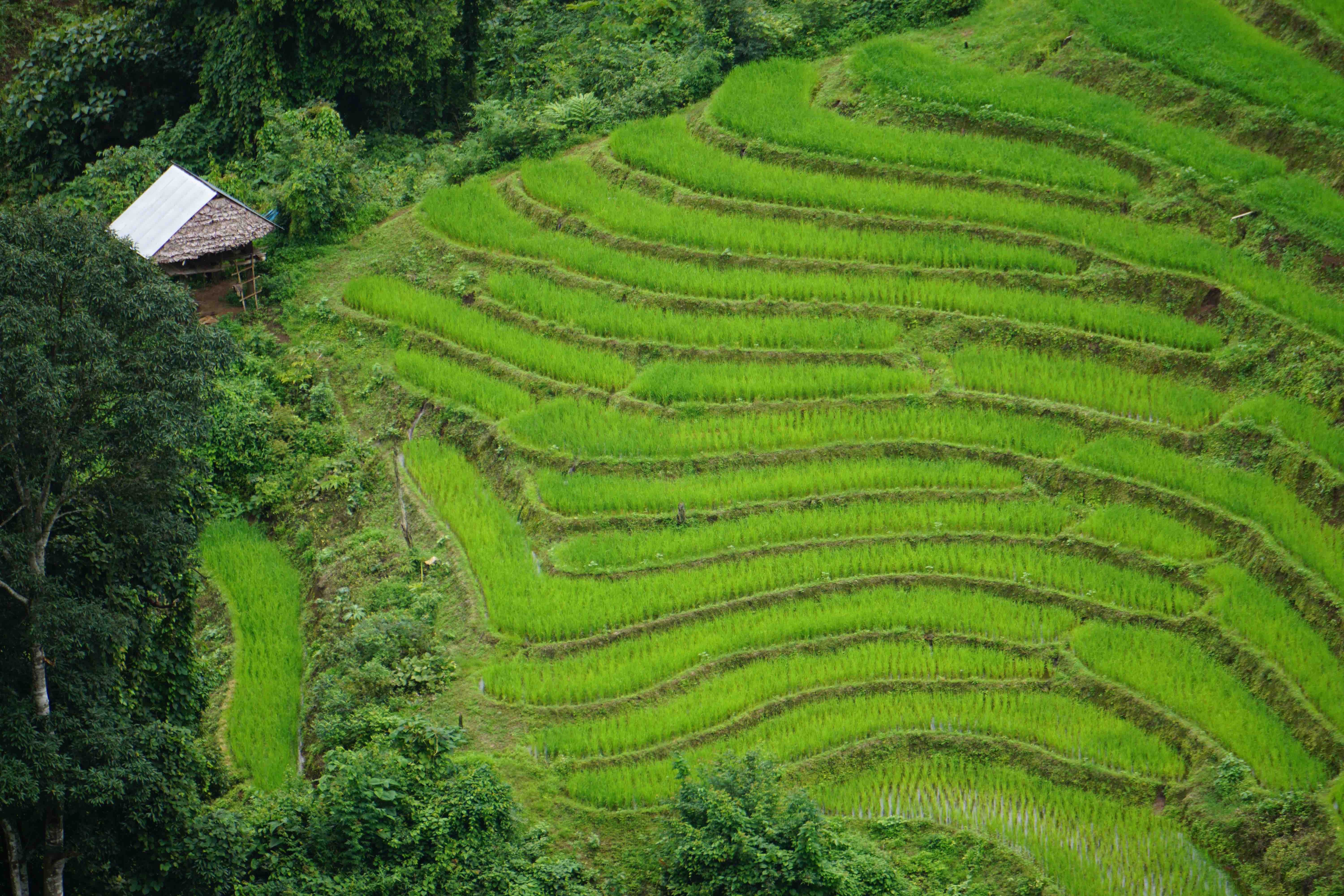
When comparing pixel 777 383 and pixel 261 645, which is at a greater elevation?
pixel 777 383

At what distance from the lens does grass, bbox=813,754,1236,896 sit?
30.8ft

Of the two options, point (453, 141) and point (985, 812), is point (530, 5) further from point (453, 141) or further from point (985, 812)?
point (985, 812)

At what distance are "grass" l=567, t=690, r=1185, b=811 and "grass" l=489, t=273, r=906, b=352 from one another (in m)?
4.32

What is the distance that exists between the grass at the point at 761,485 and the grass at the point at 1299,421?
6.88 ft

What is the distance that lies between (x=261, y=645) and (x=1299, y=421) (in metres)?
9.05

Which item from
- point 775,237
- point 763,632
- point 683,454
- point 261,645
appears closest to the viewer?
point 763,632

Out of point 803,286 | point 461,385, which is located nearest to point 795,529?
point 803,286

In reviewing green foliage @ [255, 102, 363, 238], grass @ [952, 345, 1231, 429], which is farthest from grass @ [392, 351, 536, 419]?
grass @ [952, 345, 1231, 429]

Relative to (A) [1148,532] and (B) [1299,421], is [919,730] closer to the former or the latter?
(A) [1148,532]

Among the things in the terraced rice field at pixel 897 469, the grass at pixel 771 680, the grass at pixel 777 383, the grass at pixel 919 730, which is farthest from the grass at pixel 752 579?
the grass at pixel 777 383

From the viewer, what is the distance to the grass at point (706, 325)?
46.0ft

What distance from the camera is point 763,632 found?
11.3 metres

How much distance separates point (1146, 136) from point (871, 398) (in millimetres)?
4855

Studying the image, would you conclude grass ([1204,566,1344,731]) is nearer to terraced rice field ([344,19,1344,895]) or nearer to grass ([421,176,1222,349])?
terraced rice field ([344,19,1344,895])
